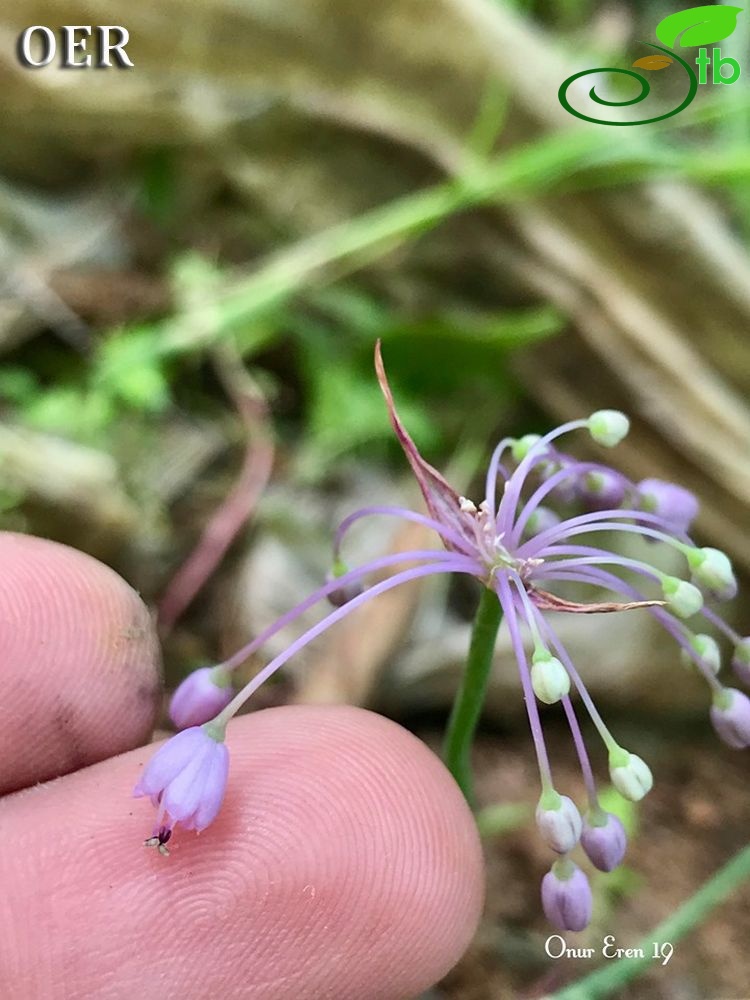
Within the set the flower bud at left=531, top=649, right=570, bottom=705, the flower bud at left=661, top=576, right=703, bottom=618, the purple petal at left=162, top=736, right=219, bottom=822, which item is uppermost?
the flower bud at left=661, top=576, right=703, bottom=618

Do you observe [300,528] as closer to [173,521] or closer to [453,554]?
[173,521]

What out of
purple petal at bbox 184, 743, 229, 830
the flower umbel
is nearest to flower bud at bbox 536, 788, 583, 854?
the flower umbel

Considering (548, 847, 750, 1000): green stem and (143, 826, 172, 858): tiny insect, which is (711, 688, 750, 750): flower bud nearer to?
(548, 847, 750, 1000): green stem

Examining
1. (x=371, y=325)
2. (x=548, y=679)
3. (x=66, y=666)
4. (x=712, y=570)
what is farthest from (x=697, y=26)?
(x=66, y=666)

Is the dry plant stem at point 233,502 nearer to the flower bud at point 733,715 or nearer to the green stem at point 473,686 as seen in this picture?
the green stem at point 473,686

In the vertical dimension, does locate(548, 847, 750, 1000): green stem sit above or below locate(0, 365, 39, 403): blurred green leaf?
below

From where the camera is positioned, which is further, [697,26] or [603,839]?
[697,26]

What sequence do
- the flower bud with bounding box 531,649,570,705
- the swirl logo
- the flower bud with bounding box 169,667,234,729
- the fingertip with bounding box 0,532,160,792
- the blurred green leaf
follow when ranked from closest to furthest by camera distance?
1. the flower bud with bounding box 531,649,570,705
2. the flower bud with bounding box 169,667,234,729
3. the fingertip with bounding box 0,532,160,792
4. the swirl logo
5. the blurred green leaf

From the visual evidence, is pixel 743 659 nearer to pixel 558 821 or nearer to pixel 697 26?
pixel 558 821

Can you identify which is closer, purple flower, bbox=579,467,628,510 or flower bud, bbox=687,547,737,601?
flower bud, bbox=687,547,737,601
